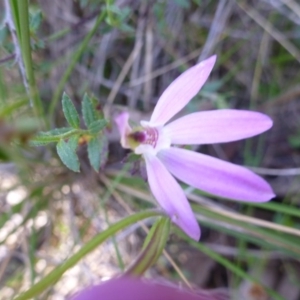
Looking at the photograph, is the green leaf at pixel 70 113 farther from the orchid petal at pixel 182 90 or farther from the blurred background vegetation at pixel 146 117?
the blurred background vegetation at pixel 146 117

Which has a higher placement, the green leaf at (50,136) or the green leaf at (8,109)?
the green leaf at (8,109)

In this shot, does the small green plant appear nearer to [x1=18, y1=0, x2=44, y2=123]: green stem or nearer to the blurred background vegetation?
[x1=18, y1=0, x2=44, y2=123]: green stem

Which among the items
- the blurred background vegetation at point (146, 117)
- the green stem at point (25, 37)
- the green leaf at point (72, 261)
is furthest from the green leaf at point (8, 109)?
the blurred background vegetation at point (146, 117)

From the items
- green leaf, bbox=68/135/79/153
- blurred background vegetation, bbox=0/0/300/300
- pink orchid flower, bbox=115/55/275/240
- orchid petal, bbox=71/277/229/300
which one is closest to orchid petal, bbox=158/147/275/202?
pink orchid flower, bbox=115/55/275/240

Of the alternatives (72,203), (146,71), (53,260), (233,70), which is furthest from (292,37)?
(53,260)

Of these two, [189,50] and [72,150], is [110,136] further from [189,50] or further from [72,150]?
[72,150]

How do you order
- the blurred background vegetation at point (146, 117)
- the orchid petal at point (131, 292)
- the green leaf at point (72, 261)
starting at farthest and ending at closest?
the blurred background vegetation at point (146, 117)
the green leaf at point (72, 261)
the orchid petal at point (131, 292)

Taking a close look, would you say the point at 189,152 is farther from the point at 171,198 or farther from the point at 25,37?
the point at 25,37

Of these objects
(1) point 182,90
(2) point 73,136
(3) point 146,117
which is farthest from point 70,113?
(3) point 146,117

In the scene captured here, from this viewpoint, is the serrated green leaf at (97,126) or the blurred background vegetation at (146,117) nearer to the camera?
the serrated green leaf at (97,126)
